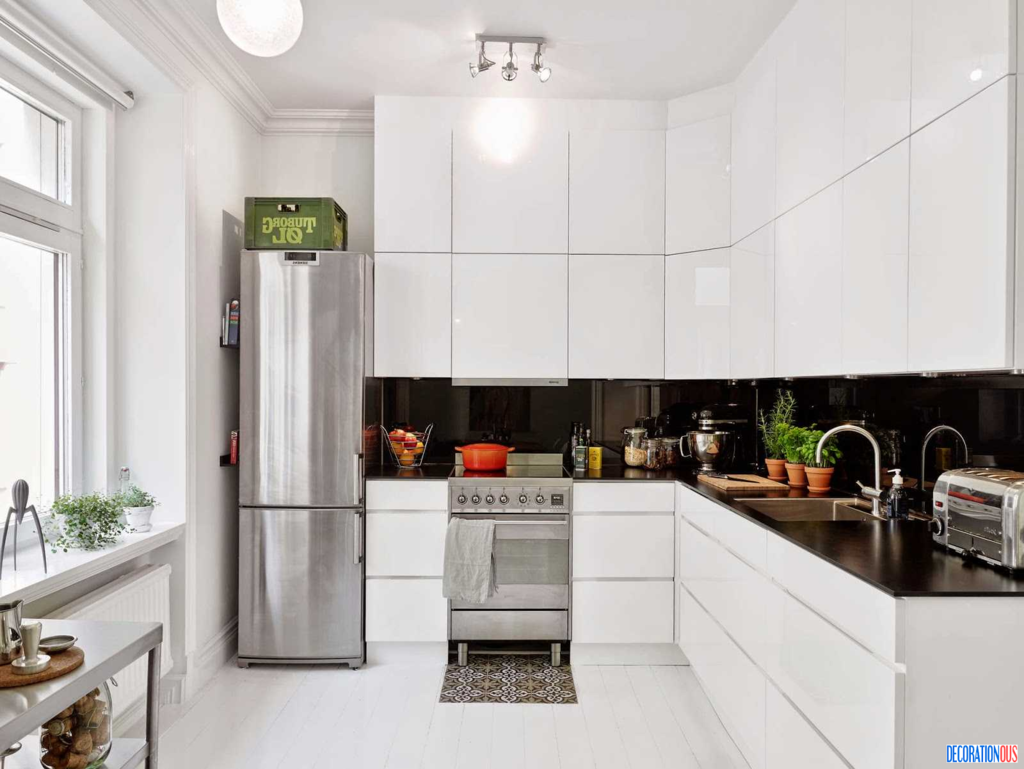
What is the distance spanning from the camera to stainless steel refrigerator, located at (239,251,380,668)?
3.21m

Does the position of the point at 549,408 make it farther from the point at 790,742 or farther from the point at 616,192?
the point at 790,742

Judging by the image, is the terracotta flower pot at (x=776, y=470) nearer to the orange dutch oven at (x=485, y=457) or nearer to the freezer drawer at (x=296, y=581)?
the orange dutch oven at (x=485, y=457)

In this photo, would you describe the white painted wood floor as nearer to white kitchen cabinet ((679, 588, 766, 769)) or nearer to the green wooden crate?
white kitchen cabinet ((679, 588, 766, 769))

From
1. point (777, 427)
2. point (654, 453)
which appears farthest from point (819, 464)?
point (654, 453)

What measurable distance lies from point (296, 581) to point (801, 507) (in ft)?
7.36

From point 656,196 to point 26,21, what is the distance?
266 centimetres

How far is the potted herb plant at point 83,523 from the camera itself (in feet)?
7.85

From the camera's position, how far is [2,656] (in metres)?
1.34

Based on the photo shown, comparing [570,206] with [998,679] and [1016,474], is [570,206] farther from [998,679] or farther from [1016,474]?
[998,679]

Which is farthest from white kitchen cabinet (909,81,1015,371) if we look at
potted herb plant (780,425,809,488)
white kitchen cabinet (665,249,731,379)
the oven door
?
the oven door

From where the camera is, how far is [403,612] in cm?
330

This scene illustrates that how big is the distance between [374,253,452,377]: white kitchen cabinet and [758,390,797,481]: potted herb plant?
170 cm

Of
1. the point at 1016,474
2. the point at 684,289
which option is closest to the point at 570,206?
the point at 684,289

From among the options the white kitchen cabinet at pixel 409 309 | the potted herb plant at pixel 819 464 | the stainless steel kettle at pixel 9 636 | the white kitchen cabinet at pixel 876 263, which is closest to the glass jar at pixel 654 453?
the potted herb plant at pixel 819 464
